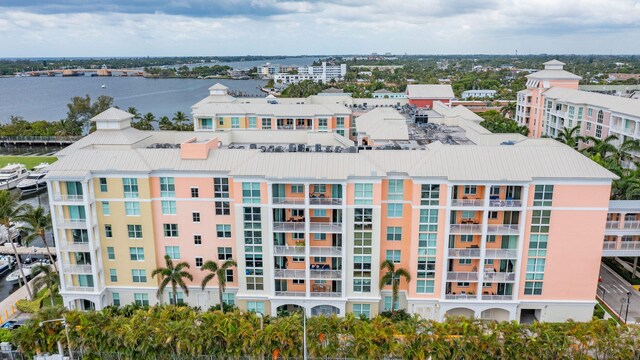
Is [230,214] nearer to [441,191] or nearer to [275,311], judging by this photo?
[275,311]

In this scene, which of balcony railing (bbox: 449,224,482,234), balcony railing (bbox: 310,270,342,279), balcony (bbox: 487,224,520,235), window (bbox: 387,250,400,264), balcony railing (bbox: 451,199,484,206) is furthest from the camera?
window (bbox: 387,250,400,264)

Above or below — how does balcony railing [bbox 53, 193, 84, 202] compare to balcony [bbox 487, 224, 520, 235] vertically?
above

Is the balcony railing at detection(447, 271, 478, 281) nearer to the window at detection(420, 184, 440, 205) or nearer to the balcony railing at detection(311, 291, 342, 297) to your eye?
the window at detection(420, 184, 440, 205)

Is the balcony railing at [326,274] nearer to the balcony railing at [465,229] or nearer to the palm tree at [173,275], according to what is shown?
the balcony railing at [465,229]

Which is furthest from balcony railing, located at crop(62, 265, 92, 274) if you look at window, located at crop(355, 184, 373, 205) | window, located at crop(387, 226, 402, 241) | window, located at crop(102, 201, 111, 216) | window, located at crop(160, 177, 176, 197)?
window, located at crop(387, 226, 402, 241)

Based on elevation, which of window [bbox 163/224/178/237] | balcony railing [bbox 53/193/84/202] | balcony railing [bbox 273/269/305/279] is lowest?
balcony railing [bbox 273/269/305/279]

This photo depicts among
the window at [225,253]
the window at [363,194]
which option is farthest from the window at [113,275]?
the window at [363,194]
